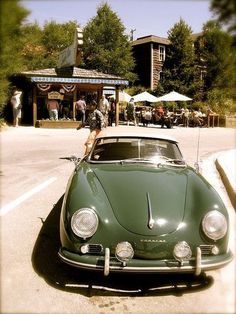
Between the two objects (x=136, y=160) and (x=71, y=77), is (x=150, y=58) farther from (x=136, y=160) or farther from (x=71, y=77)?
(x=136, y=160)

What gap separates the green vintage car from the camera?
3080mm

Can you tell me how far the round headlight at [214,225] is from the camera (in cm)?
322

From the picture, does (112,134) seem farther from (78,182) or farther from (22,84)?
(22,84)

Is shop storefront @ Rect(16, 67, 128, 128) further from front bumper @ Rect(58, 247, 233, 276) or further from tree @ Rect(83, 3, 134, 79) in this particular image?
tree @ Rect(83, 3, 134, 79)

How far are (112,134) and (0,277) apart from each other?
2676 millimetres

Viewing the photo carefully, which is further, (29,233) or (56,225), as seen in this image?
(56,225)

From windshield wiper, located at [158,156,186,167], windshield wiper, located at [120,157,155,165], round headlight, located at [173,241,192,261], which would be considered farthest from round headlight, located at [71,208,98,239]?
windshield wiper, located at [158,156,186,167]

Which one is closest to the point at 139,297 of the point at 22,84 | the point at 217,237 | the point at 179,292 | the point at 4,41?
the point at 179,292

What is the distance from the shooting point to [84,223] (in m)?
3.22

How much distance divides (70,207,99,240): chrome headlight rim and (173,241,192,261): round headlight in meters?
0.72

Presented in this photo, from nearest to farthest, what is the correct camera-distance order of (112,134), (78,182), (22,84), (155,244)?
1. (155,244)
2. (78,182)
3. (112,134)
4. (22,84)

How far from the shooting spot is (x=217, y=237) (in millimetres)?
3217

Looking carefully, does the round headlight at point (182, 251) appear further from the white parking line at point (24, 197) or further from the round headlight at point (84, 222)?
the white parking line at point (24, 197)

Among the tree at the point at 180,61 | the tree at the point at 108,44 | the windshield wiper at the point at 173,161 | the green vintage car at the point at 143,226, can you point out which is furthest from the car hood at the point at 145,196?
the tree at the point at 108,44
